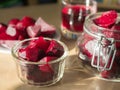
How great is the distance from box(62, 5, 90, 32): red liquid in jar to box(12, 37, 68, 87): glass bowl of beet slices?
165 millimetres

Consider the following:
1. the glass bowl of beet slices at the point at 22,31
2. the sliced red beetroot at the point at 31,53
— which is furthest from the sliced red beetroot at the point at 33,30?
the sliced red beetroot at the point at 31,53

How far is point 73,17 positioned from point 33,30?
123 millimetres

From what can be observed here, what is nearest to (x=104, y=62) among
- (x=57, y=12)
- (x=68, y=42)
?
(x=68, y=42)

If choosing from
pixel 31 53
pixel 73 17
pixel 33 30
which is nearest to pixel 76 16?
pixel 73 17

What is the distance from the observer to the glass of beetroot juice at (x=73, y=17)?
0.88m

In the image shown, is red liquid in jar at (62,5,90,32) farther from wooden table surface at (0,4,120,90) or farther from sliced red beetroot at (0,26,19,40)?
sliced red beetroot at (0,26,19,40)

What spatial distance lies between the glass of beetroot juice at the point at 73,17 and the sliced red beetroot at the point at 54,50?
0.52 ft

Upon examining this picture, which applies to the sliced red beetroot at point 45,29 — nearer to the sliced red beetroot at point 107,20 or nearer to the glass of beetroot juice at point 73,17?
the glass of beetroot juice at point 73,17

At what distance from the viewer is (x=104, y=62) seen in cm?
70

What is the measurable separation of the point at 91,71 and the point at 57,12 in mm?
401

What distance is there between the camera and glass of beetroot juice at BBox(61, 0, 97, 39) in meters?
0.88

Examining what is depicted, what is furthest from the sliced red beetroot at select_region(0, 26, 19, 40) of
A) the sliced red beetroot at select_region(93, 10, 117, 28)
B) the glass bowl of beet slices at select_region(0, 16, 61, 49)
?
the sliced red beetroot at select_region(93, 10, 117, 28)

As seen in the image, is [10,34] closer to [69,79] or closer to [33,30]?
[33,30]

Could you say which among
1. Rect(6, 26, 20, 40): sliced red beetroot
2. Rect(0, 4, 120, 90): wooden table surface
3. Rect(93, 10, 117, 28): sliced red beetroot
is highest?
Rect(93, 10, 117, 28): sliced red beetroot
